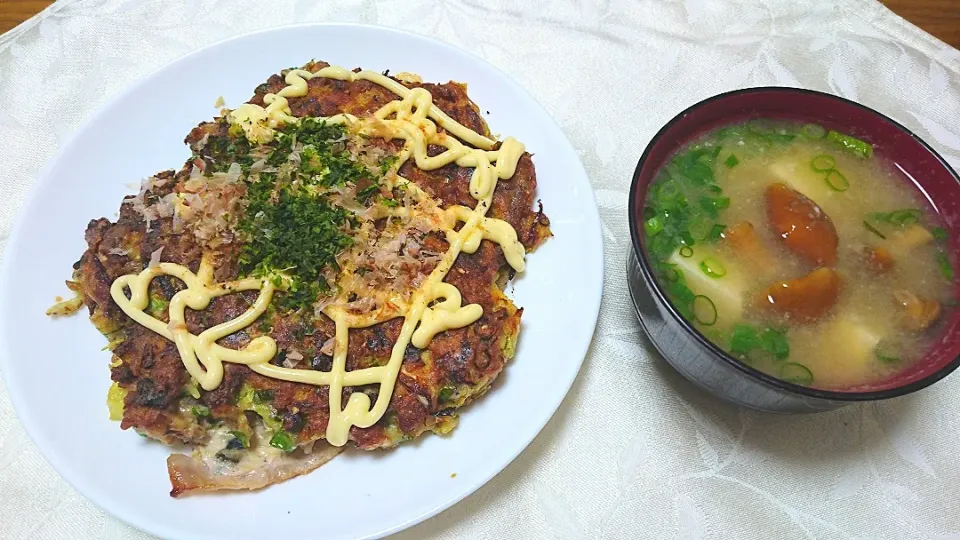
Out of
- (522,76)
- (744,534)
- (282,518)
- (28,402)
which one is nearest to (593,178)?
Answer: (522,76)

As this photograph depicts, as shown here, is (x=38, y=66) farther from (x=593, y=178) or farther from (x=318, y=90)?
(x=593, y=178)

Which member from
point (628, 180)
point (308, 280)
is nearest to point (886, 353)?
point (628, 180)

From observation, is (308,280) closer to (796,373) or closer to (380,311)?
(380,311)

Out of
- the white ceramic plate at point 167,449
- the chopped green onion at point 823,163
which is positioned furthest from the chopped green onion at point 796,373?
the chopped green onion at point 823,163

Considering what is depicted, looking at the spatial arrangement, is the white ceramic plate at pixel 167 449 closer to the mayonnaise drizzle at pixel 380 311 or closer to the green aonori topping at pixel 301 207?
the mayonnaise drizzle at pixel 380 311

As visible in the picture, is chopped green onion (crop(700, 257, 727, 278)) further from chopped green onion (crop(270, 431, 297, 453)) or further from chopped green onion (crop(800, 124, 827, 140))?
chopped green onion (crop(270, 431, 297, 453))

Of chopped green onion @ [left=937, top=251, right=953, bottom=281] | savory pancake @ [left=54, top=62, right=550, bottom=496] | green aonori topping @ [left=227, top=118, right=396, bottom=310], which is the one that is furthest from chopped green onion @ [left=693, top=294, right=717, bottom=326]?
green aonori topping @ [left=227, top=118, right=396, bottom=310]

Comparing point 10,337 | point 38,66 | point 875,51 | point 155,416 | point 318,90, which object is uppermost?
point 38,66
